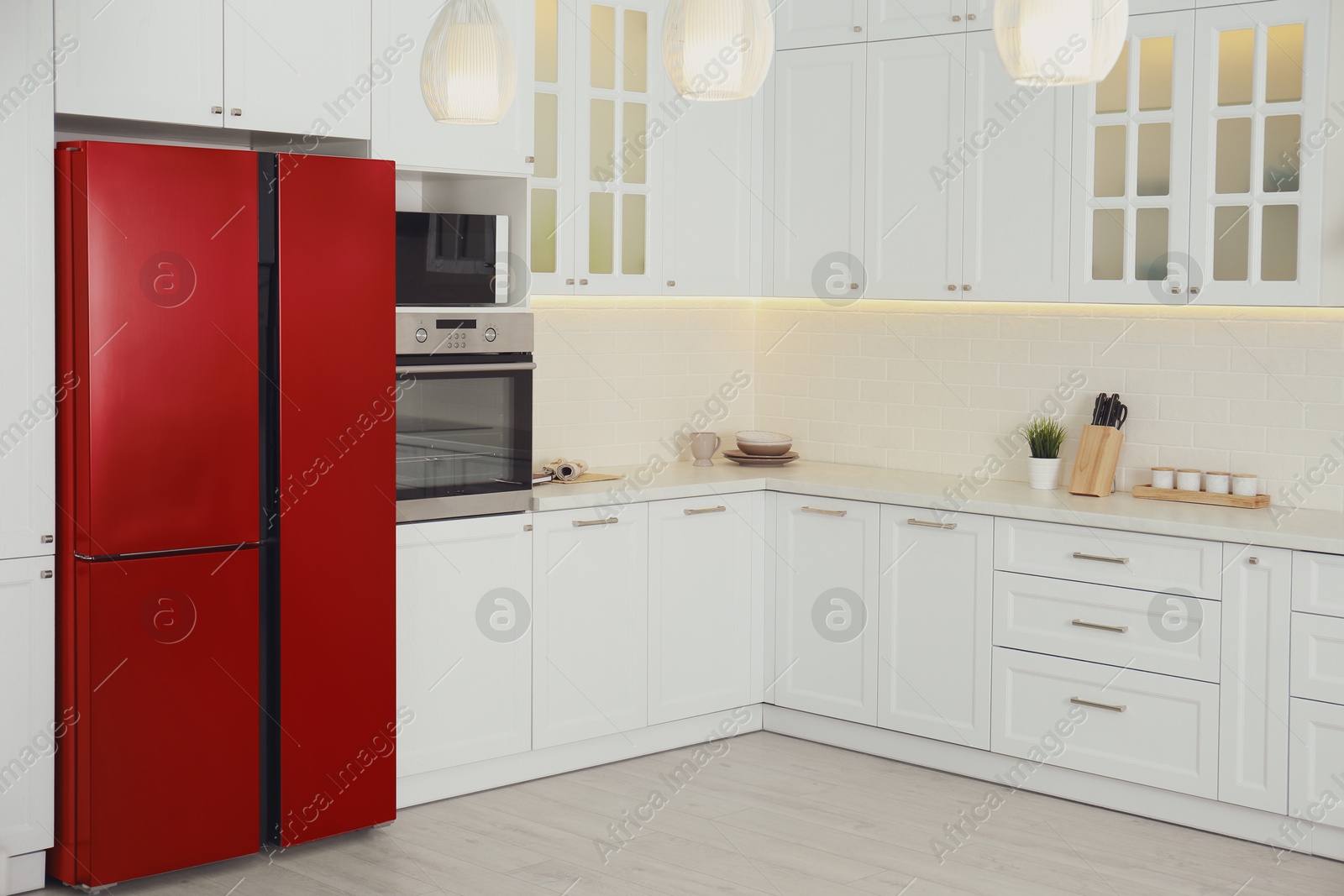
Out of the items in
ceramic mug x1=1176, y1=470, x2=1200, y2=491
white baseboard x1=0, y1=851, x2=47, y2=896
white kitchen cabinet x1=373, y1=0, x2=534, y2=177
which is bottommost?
white baseboard x1=0, y1=851, x2=47, y2=896

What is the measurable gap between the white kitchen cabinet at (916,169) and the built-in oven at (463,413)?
142 centimetres

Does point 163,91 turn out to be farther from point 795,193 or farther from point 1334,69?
point 1334,69

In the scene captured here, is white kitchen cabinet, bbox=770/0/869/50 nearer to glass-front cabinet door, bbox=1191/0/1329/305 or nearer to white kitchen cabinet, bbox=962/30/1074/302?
white kitchen cabinet, bbox=962/30/1074/302

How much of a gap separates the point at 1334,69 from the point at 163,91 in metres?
3.24

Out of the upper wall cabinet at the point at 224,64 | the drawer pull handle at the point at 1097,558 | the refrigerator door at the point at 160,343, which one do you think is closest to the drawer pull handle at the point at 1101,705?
the drawer pull handle at the point at 1097,558

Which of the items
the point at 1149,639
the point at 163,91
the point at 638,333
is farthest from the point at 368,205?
the point at 1149,639

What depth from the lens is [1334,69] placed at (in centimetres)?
389

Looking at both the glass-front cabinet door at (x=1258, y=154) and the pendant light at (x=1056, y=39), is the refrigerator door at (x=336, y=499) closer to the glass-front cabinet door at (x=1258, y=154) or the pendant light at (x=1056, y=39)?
the pendant light at (x=1056, y=39)

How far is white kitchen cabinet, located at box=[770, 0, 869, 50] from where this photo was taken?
491 centimetres

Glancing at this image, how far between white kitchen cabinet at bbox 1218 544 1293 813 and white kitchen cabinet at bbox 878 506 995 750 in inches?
29.5

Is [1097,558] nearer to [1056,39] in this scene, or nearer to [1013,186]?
[1013,186]

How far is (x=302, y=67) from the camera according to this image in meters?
3.75

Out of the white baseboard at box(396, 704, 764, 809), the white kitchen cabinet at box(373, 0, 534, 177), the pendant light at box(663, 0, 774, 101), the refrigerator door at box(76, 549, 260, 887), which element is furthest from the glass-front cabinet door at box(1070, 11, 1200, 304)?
the refrigerator door at box(76, 549, 260, 887)

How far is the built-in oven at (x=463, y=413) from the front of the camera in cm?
399
